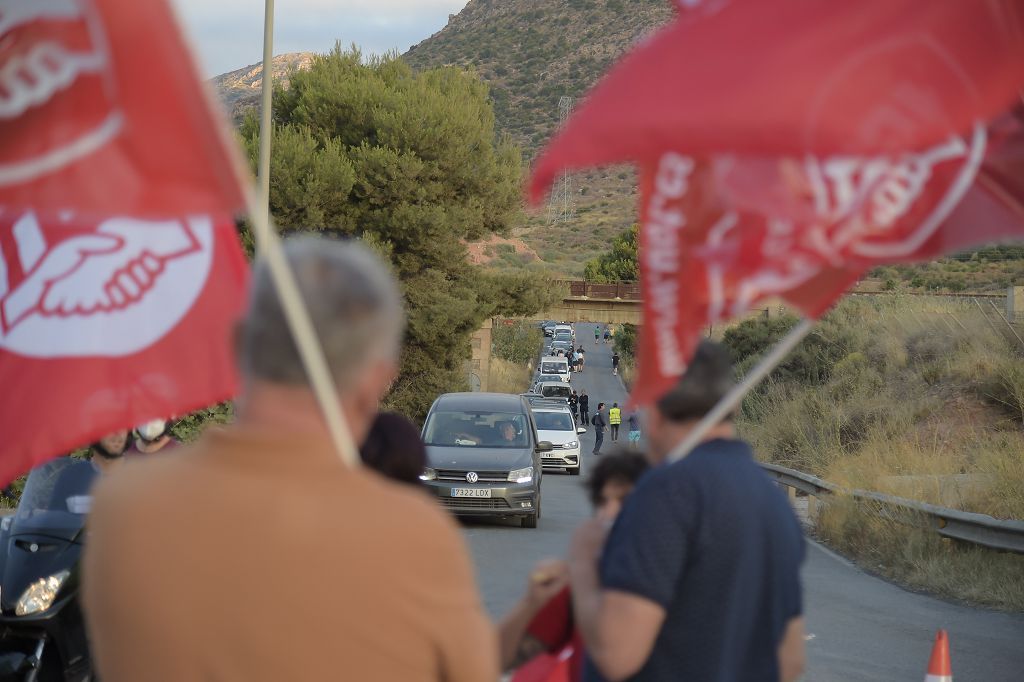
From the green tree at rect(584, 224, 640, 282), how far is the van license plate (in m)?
67.9

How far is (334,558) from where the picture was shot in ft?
7.11

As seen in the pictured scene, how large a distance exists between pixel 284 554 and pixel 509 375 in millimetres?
75471

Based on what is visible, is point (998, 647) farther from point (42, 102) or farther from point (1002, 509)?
point (42, 102)

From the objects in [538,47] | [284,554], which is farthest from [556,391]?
[538,47]

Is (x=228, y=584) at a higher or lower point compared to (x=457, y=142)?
lower

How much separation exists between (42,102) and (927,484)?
49.3 ft

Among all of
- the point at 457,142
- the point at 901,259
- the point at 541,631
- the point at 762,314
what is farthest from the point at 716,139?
the point at 762,314

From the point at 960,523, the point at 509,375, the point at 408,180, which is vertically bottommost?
the point at 509,375

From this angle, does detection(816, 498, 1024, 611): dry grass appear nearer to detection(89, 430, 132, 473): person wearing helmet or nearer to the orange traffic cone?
the orange traffic cone

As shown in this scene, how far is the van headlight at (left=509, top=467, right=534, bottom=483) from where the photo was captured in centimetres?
1806

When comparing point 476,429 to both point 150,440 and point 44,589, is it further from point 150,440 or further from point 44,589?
point 150,440

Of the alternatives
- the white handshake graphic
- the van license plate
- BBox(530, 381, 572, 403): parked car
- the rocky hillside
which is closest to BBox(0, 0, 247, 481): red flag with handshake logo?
the white handshake graphic

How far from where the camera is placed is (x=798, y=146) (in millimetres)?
2934

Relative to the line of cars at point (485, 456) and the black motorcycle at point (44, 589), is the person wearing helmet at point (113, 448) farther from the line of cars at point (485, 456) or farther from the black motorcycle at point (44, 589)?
the line of cars at point (485, 456)
